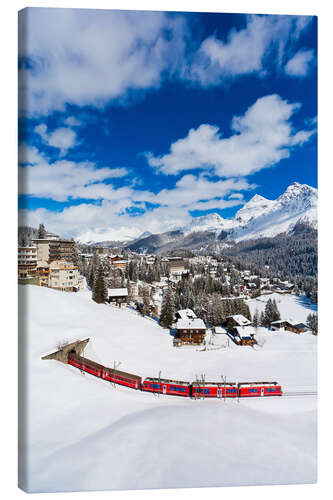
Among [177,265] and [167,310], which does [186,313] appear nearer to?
[167,310]

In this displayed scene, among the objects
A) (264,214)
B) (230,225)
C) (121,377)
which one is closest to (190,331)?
(121,377)

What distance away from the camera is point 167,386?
160 inches

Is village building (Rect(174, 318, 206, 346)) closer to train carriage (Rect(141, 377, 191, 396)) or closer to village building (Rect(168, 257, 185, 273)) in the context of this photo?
train carriage (Rect(141, 377, 191, 396))

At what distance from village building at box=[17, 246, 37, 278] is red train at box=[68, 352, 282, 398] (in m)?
1.63

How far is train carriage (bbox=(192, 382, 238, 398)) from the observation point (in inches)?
157

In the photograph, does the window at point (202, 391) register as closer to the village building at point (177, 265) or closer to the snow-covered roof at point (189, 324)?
the snow-covered roof at point (189, 324)

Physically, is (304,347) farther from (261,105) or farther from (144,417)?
(261,105)

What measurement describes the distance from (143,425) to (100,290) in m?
2.90

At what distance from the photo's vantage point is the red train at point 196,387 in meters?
4.02

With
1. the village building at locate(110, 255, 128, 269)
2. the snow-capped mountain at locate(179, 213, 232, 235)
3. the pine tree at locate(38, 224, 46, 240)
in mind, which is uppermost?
the snow-capped mountain at locate(179, 213, 232, 235)

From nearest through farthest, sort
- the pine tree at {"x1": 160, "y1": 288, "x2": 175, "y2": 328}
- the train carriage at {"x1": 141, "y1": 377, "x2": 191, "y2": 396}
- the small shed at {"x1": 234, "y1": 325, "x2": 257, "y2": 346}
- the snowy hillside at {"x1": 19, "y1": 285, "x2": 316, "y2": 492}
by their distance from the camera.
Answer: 1. the snowy hillside at {"x1": 19, "y1": 285, "x2": 316, "y2": 492}
2. the train carriage at {"x1": 141, "y1": 377, "x2": 191, "y2": 396}
3. the small shed at {"x1": 234, "y1": 325, "x2": 257, "y2": 346}
4. the pine tree at {"x1": 160, "y1": 288, "x2": 175, "y2": 328}

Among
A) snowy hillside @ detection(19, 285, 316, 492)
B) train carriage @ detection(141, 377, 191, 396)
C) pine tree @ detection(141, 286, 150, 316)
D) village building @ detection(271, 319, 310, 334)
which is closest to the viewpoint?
snowy hillside @ detection(19, 285, 316, 492)

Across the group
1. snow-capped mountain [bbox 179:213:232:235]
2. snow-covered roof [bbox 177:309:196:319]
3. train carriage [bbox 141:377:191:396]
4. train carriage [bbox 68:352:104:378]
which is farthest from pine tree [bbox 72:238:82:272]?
train carriage [bbox 141:377:191:396]
